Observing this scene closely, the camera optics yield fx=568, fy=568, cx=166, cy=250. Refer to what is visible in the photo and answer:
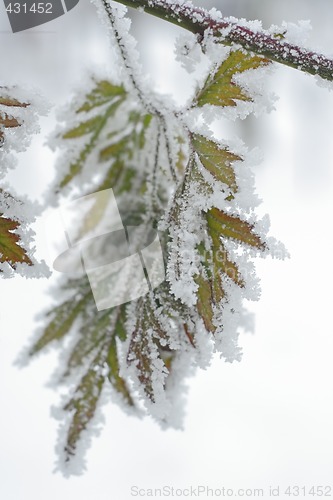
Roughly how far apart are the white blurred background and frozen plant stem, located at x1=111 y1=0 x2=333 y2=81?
2.70 m

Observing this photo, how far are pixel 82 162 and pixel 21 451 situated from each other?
333 centimetres

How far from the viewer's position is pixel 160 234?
909 millimetres

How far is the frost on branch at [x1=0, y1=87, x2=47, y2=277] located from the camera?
75cm

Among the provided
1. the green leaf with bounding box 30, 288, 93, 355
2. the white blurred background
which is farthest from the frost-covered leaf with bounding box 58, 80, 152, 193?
the white blurred background

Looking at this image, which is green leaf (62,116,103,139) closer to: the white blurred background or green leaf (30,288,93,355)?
green leaf (30,288,93,355)

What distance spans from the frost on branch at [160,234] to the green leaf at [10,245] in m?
0.21

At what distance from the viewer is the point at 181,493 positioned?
13.1 ft

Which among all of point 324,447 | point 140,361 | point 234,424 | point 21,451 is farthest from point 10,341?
point 140,361

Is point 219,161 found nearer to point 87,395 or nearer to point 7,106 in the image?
point 7,106

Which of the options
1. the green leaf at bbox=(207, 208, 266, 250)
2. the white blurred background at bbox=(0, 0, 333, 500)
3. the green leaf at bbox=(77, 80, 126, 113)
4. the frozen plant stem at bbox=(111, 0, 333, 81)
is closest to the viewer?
the frozen plant stem at bbox=(111, 0, 333, 81)

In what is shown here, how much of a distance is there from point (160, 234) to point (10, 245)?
252 mm

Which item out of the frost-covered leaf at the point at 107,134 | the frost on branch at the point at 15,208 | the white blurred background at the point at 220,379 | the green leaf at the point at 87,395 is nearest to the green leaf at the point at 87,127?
the frost-covered leaf at the point at 107,134

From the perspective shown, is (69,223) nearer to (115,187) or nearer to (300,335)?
(115,187)

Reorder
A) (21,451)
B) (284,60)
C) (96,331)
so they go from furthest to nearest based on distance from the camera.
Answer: (21,451) → (96,331) → (284,60)
